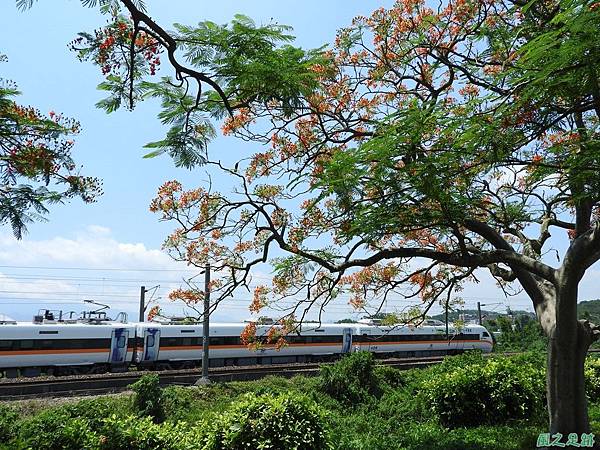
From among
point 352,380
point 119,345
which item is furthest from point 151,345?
point 352,380

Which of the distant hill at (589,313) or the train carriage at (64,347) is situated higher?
the distant hill at (589,313)

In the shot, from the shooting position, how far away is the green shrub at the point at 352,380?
13156 mm

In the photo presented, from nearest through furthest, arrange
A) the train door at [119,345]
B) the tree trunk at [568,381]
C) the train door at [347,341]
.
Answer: the tree trunk at [568,381] → the train door at [119,345] → the train door at [347,341]

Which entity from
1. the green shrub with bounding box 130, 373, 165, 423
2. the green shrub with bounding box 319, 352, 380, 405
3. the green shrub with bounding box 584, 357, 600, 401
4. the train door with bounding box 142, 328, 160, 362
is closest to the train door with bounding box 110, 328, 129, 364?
the train door with bounding box 142, 328, 160, 362

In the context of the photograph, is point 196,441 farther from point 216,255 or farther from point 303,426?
point 216,255

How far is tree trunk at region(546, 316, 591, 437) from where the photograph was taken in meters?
6.59

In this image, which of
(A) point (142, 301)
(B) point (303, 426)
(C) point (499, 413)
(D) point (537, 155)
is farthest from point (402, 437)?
(A) point (142, 301)

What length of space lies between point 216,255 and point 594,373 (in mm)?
9538

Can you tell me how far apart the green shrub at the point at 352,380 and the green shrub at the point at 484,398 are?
376 centimetres

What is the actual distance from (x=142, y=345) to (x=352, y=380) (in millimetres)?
10913

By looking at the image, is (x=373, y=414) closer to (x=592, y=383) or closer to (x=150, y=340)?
(x=592, y=383)

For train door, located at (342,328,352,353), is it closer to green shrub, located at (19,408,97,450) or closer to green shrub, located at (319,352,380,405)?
green shrub, located at (319,352,380,405)

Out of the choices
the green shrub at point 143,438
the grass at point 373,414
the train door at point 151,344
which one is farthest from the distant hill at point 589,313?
the train door at point 151,344

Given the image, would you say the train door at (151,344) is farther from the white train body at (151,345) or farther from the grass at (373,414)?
the grass at (373,414)
